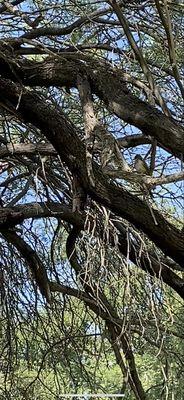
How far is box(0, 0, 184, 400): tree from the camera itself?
299cm

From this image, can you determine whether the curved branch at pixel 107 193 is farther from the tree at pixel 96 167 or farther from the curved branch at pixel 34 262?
the curved branch at pixel 34 262

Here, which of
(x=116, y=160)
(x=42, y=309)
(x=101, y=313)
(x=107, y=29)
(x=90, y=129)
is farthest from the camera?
(x=42, y=309)

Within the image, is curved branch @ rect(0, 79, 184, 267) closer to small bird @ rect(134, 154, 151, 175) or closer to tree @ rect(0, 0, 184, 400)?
tree @ rect(0, 0, 184, 400)

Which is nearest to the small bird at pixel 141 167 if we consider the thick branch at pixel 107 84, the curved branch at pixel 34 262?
the thick branch at pixel 107 84

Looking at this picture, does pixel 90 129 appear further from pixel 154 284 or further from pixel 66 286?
pixel 66 286

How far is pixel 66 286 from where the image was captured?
412 centimetres

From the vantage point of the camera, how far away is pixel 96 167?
3016 mm

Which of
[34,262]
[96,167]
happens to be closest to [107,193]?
[96,167]

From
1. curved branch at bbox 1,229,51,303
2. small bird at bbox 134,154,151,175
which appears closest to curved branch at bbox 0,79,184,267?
small bird at bbox 134,154,151,175

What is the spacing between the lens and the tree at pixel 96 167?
9.82 feet

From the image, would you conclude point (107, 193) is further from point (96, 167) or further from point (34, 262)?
point (34, 262)

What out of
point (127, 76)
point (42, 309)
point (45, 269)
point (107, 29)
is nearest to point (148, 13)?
point (107, 29)

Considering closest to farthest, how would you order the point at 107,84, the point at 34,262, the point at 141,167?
the point at 141,167 → the point at 107,84 → the point at 34,262

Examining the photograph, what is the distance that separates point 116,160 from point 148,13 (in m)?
1.69
